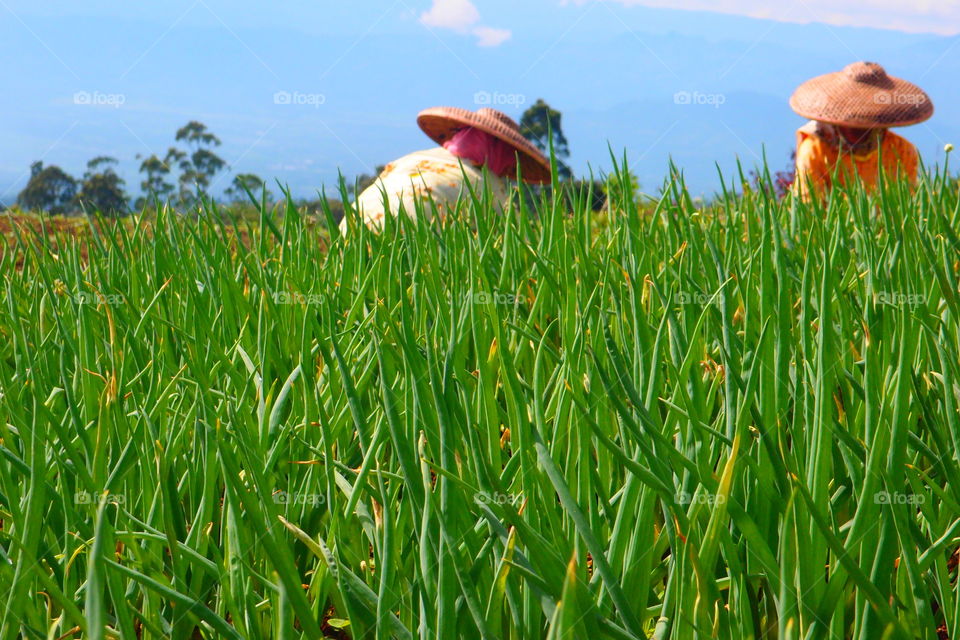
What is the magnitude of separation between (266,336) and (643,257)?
2.19ft

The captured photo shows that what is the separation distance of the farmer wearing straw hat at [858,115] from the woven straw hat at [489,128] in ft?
4.58

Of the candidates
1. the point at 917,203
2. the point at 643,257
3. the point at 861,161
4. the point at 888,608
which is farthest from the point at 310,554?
the point at 861,161

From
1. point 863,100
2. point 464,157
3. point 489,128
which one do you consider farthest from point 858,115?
point 464,157

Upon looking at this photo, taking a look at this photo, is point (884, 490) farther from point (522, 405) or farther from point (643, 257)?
point (643, 257)

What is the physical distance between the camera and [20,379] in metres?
1.15

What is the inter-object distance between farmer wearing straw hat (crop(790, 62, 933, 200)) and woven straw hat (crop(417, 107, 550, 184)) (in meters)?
1.40

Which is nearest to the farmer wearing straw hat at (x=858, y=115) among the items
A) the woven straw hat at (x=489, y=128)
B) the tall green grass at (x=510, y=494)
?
the woven straw hat at (x=489, y=128)

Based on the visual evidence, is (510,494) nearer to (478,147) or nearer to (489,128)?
(489,128)

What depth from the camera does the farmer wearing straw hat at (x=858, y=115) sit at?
4.57 m

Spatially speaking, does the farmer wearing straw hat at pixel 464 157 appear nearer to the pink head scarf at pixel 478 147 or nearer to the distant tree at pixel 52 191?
the pink head scarf at pixel 478 147

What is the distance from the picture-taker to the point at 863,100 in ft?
15.0

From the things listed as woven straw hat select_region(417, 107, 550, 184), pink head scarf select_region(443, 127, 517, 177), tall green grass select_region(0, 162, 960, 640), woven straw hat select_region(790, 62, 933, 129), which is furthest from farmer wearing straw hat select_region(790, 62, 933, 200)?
tall green grass select_region(0, 162, 960, 640)

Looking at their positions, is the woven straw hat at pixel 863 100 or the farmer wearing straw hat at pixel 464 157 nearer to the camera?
the farmer wearing straw hat at pixel 464 157

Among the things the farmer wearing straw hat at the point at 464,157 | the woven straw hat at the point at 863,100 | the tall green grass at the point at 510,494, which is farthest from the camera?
the woven straw hat at the point at 863,100
